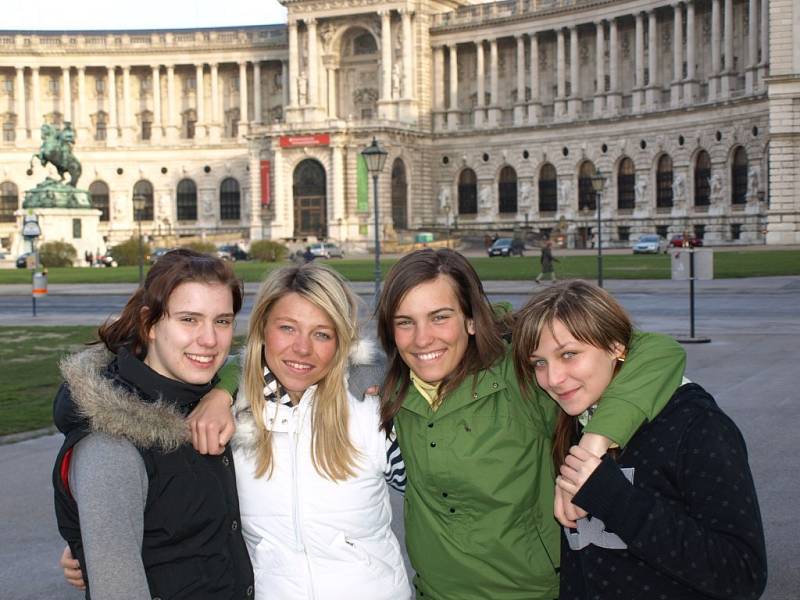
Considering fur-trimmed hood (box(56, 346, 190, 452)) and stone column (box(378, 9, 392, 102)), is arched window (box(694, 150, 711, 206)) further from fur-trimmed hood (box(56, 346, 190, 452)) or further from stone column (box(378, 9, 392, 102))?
fur-trimmed hood (box(56, 346, 190, 452))

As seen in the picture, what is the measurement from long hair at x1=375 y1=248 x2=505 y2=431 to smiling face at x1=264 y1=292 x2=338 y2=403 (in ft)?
0.98

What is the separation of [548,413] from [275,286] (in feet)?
4.28

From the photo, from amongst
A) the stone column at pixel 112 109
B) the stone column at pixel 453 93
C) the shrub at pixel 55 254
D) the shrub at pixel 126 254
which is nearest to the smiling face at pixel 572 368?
the shrub at pixel 55 254

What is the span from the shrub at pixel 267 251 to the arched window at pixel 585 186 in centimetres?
2721

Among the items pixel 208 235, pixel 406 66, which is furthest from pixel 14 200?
pixel 406 66

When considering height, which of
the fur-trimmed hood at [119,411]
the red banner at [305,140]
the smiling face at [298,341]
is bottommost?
the fur-trimmed hood at [119,411]

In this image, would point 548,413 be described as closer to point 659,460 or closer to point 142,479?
point 659,460

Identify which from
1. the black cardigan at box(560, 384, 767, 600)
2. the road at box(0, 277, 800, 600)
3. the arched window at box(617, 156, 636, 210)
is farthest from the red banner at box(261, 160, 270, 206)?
the black cardigan at box(560, 384, 767, 600)

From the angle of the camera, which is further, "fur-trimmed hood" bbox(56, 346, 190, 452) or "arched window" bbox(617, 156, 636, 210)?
"arched window" bbox(617, 156, 636, 210)

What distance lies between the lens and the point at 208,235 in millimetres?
96375

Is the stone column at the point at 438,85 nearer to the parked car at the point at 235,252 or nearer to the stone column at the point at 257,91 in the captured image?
the stone column at the point at 257,91

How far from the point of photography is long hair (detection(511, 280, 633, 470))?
411cm

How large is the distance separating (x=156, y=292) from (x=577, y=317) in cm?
176

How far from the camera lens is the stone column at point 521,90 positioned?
89.8m
